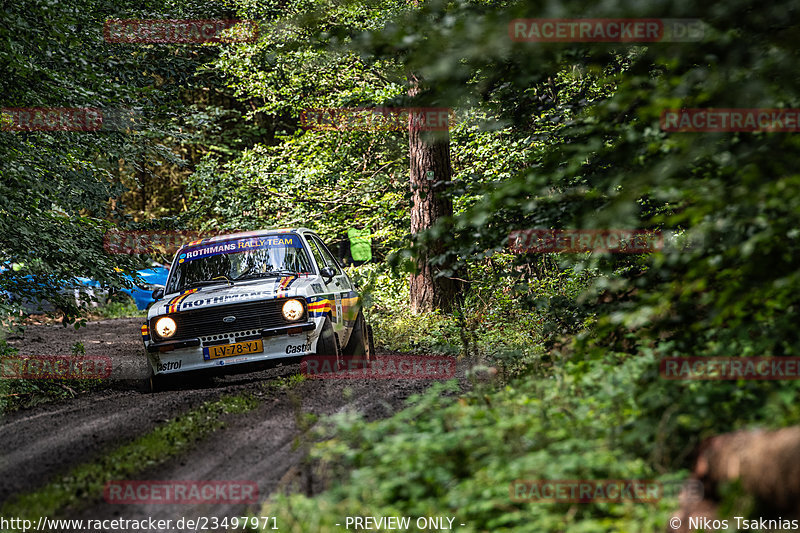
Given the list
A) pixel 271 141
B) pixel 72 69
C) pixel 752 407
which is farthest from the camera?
pixel 271 141

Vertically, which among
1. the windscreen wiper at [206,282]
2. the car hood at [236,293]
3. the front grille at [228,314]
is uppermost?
the windscreen wiper at [206,282]

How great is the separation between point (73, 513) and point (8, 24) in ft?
19.0

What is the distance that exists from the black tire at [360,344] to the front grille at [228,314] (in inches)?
54.0

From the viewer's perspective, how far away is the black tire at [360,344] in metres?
9.79

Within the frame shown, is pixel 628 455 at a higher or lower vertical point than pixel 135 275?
lower

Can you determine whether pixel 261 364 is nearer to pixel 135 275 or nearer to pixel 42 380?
pixel 135 275

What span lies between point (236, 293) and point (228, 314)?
31cm

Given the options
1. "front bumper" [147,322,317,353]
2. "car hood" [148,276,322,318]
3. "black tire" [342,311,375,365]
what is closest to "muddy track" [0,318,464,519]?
"front bumper" [147,322,317,353]

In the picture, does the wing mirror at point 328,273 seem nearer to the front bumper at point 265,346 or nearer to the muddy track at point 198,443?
the front bumper at point 265,346

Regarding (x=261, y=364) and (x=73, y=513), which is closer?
(x=73, y=513)

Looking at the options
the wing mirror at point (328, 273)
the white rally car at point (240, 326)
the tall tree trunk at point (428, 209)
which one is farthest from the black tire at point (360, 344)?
the tall tree trunk at point (428, 209)

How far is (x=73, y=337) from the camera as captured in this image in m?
16.8

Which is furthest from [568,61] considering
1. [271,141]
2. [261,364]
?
[271,141]

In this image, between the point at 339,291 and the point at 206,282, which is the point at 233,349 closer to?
the point at 206,282
